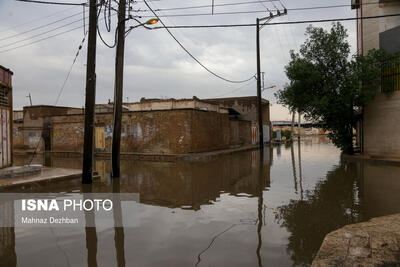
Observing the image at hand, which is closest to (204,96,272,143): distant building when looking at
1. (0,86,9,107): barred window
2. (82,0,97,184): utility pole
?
(82,0,97,184): utility pole

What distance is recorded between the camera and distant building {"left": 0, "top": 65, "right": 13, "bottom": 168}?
10.7 metres

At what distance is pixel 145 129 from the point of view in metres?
20.5

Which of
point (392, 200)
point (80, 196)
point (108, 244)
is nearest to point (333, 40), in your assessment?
point (392, 200)

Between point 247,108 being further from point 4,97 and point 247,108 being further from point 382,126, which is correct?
point 4,97

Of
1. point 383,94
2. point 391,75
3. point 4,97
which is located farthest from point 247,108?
point 4,97

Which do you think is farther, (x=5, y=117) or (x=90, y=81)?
(x=5, y=117)

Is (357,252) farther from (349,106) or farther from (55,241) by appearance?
(349,106)

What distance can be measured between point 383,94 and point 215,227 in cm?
1522

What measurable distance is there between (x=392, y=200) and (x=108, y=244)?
21.9 feet

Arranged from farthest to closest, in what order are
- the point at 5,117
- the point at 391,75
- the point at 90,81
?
the point at 391,75 → the point at 5,117 → the point at 90,81

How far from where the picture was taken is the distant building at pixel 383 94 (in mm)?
15883

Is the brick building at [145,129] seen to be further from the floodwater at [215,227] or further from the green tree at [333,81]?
the floodwater at [215,227]

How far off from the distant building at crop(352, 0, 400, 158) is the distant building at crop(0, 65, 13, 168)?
58.3 ft

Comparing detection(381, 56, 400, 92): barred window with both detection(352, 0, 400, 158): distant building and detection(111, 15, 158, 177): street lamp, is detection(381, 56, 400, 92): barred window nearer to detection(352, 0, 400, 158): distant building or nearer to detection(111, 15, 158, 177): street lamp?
detection(352, 0, 400, 158): distant building
